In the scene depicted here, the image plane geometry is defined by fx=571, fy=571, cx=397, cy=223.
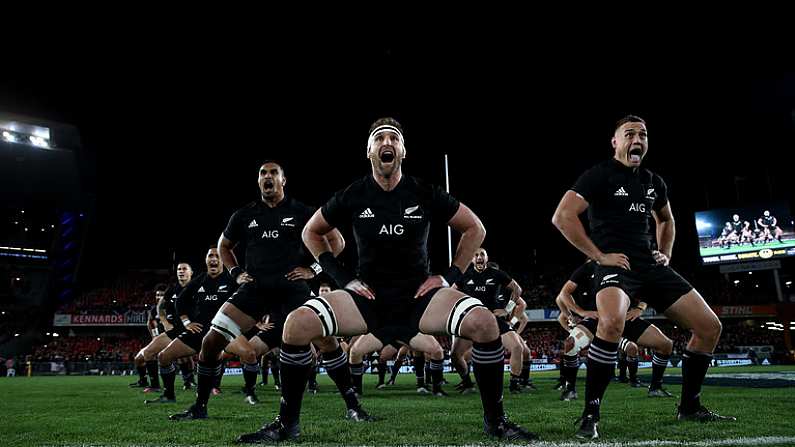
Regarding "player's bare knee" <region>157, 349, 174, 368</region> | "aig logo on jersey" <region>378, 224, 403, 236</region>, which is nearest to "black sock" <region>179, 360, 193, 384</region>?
"player's bare knee" <region>157, 349, 174, 368</region>

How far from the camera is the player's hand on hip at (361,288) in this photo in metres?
4.73

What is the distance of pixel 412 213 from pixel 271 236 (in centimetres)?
307

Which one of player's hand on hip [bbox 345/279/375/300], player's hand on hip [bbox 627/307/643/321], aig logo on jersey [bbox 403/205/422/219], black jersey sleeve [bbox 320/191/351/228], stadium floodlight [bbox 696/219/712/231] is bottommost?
player's hand on hip [bbox 627/307/643/321]

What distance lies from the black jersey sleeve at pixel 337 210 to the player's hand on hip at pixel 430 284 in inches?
36.9

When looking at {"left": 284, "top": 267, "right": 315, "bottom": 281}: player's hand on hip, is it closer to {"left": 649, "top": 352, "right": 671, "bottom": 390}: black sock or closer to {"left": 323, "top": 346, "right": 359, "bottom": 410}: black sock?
{"left": 323, "top": 346, "right": 359, "bottom": 410}: black sock

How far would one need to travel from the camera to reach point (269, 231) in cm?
748

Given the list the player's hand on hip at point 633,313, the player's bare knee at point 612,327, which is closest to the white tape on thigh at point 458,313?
the player's bare knee at point 612,327

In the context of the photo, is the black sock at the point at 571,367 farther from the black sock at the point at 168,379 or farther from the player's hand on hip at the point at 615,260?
the black sock at the point at 168,379

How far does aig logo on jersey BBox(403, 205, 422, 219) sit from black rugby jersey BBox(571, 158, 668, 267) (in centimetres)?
174

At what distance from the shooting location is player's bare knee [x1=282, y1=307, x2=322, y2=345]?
14.8 feet

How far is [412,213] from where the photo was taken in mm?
4980

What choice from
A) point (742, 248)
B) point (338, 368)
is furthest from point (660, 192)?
point (742, 248)

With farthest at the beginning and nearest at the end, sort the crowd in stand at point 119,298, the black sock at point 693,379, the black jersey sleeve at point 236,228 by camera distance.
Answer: the crowd in stand at point 119,298 → the black jersey sleeve at point 236,228 → the black sock at point 693,379

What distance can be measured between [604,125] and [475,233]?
940 inches
